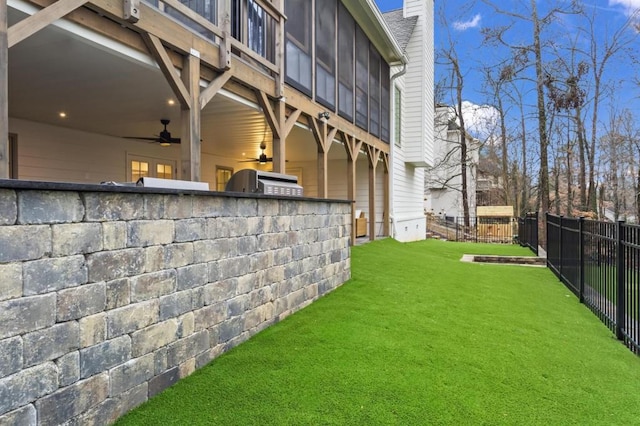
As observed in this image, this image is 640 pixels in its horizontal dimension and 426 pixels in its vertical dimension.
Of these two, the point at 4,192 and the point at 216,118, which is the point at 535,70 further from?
the point at 4,192

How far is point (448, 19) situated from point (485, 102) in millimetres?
4717

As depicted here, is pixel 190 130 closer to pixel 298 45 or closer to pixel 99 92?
pixel 99 92

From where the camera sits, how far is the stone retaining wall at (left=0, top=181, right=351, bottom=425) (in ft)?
5.76

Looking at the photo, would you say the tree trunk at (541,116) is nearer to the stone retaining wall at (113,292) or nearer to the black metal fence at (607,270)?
the black metal fence at (607,270)

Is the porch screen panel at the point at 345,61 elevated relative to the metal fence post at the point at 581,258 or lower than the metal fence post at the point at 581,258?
elevated

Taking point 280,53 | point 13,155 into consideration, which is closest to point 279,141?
point 280,53

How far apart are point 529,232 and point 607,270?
8322 millimetres

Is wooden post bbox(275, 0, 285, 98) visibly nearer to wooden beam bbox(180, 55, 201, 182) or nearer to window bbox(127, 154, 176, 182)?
wooden beam bbox(180, 55, 201, 182)

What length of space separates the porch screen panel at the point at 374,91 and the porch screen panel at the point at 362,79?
32 cm

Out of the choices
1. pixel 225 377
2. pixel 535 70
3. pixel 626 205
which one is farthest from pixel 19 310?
pixel 626 205

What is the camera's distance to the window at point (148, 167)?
8750 mm

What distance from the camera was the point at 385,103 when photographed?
11.9 meters

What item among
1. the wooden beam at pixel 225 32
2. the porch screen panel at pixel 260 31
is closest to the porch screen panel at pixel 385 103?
the porch screen panel at pixel 260 31

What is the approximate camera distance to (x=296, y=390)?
2.60 metres
